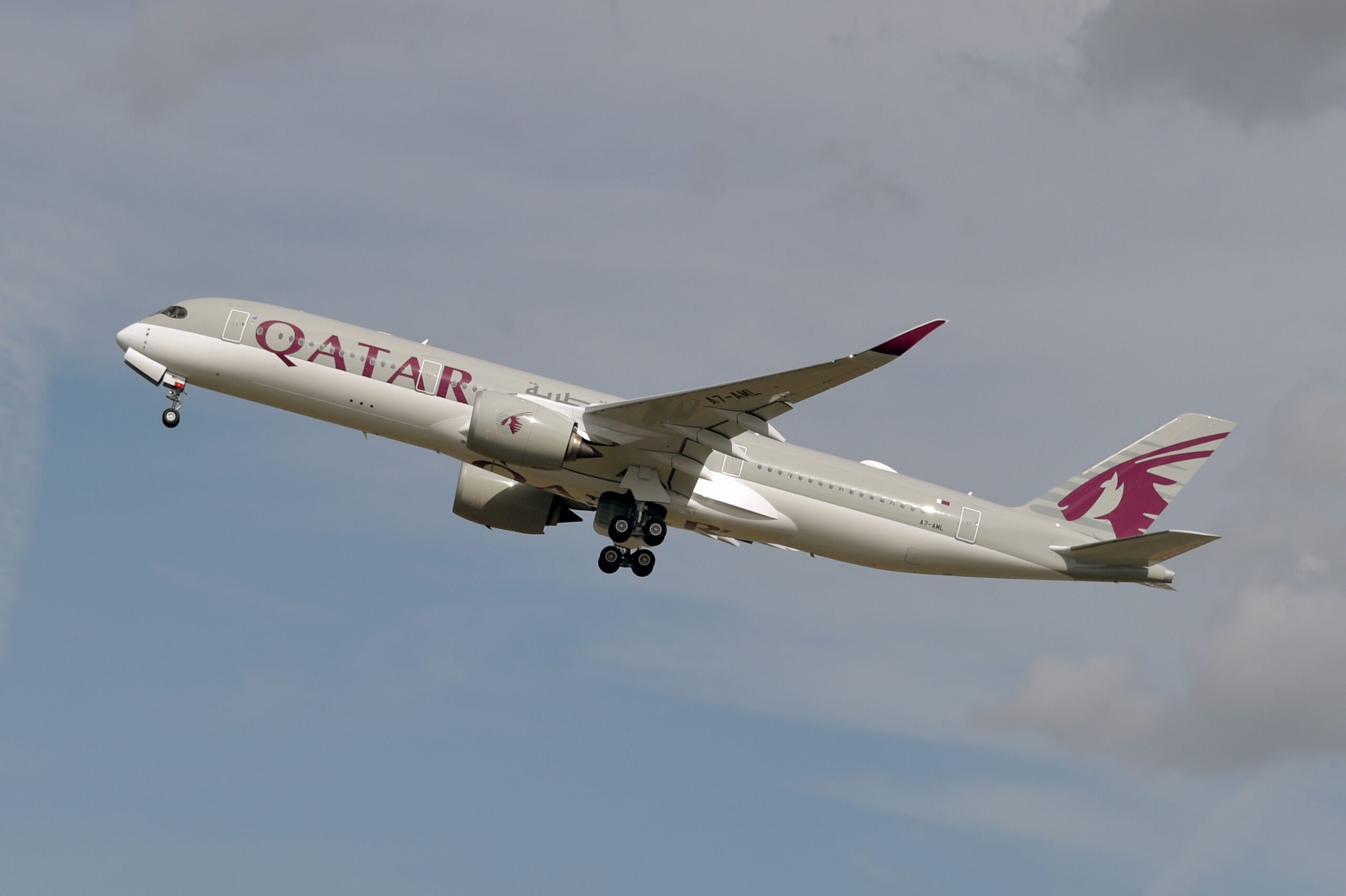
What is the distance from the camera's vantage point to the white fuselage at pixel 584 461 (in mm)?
34938

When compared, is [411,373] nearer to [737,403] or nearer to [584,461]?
[584,461]

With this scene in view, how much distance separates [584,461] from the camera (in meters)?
35.3

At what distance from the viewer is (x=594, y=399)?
119 ft

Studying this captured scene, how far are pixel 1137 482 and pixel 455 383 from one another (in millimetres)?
19321

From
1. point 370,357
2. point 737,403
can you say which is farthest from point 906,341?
point 370,357

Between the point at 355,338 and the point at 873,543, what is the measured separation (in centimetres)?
1369

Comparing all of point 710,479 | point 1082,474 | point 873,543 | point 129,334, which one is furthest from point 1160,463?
point 129,334

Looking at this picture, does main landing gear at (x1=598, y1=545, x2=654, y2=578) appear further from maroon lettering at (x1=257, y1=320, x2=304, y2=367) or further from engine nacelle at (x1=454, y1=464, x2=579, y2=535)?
maroon lettering at (x1=257, y1=320, x2=304, y2=367)

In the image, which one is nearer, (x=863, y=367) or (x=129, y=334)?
(x=863, y=367)

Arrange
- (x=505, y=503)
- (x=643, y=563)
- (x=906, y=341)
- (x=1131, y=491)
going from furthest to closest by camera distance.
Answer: (x=1131, y=491) < (x=505, y=503) < (x=643, y=563) < (x=906, y=341)

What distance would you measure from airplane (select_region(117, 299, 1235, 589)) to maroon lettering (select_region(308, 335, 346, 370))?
5 centimetres

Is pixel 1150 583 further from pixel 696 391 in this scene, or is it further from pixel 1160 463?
pixel 696 391

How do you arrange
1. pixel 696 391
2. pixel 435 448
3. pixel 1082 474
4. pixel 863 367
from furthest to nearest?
pixel 1082 474 < pixel 435 448 < pixel 696 391 < pixel 863 367

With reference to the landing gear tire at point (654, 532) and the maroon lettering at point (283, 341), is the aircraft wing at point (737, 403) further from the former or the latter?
the maroon lettering at point (283, 341)
